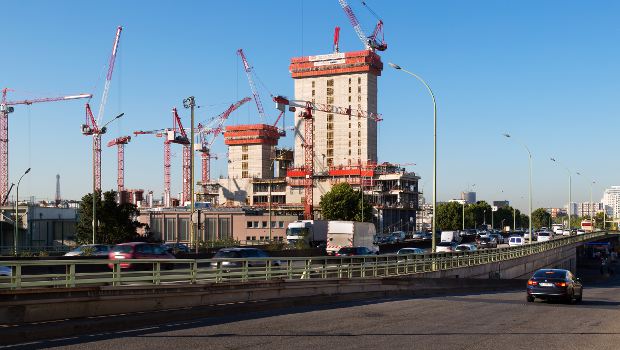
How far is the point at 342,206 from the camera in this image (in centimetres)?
13700

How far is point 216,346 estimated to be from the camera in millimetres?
A: 14094

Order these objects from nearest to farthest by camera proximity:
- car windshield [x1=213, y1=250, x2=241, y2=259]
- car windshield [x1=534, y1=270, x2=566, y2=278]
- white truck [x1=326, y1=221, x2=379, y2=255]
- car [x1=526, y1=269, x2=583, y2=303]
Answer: car [x1=526, y1=269, x2=583, y2=303] → car windshield [x1=534, y1=270, x2=566, y2=278] → car windshield [x1=213, y1=250, x2=241, y2=259] → white truck [x1=326, y1=221, x2=379, y2=255]

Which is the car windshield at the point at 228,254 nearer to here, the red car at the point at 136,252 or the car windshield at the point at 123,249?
the red car at the point at 136,252

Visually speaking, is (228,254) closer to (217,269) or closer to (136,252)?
(136,252)

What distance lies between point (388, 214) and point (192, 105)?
131 m

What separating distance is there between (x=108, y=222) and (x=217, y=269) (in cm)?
5158

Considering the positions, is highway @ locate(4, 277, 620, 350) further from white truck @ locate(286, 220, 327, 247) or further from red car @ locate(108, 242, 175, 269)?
white truck @ locate(286, 220, 327, 247)

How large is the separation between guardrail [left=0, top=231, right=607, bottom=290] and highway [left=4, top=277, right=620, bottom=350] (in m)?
2.98

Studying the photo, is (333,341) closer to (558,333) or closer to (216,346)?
(216,346)

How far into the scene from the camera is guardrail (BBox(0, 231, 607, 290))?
18375 mm

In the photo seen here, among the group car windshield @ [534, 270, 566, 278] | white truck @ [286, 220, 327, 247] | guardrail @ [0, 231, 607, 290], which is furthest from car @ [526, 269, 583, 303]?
white truck @ [286, 220, 327, 247]

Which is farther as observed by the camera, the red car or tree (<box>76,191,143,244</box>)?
tree (<box>76,191,143,244</box>)

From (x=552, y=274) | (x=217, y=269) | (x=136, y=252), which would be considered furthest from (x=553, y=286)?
(x=136, y=252)

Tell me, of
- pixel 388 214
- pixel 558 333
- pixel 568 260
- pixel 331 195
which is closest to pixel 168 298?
pixel 558 333
